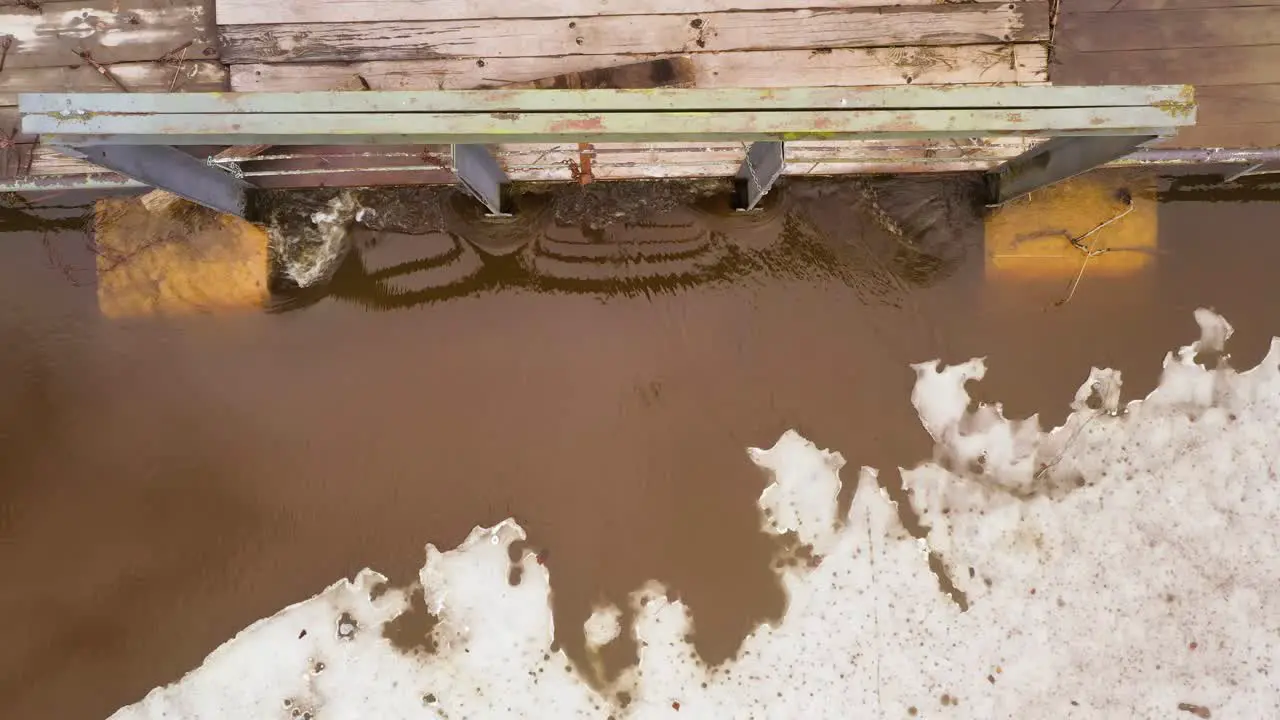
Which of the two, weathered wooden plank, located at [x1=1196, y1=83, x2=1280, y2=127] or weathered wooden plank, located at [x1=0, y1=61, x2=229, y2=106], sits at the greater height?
weathered wooden plank, located at [x1=0, y1=61, x2=229, y2=106]

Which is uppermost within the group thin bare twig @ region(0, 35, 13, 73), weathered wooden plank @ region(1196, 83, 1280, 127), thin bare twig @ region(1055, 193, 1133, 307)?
thin bare twig @ region(0, 35, 13, 73)

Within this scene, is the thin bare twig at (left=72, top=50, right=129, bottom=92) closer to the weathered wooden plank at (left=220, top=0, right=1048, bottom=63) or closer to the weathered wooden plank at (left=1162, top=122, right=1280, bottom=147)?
the weathered wooden plank at (left=220, top=0, right=1048, bottom=63)

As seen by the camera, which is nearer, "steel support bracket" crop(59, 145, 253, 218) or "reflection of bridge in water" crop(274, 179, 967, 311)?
"steel support bracket" crop(59, 145, 253, 218)

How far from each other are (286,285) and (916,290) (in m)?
Answer: 2.82

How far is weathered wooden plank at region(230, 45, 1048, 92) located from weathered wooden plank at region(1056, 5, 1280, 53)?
0.19m

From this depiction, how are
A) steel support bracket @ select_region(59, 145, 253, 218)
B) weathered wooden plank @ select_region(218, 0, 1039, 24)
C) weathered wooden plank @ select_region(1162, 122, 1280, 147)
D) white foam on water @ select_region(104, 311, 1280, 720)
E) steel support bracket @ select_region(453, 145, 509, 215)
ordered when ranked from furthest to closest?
white foam on water @ select_region(104, 311, 1280, 720)
weathered wooden plank @ select_region(1162, 122, 1280, 147)
weathered wooden plank @ select_region(218, 0, 1039, 24)
steel support bracket @ select_region(453, 145, 509, 215)
steel support bracket @ select_region(59, 145, 253, 218)

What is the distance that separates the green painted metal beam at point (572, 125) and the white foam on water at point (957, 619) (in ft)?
5.52

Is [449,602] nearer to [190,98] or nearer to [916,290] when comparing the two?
[190,98]

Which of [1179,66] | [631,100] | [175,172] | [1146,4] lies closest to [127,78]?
[175,172]

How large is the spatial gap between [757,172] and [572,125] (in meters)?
0.98

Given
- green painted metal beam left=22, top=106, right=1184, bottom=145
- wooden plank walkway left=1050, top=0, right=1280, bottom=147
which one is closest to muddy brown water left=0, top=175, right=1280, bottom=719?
wooden plank walkway left=1050, top=0, right=1280, bottom=147

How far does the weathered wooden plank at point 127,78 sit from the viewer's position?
2812 millimetres

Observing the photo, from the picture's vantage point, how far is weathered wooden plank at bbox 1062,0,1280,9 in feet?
9.23

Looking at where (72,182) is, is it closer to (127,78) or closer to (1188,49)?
(127,78)
